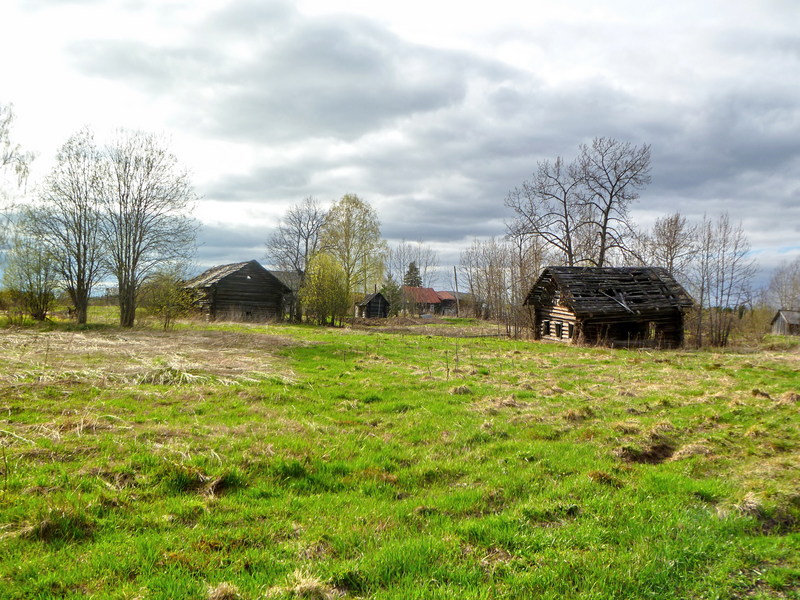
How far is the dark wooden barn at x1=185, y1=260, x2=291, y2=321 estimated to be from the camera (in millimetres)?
39188

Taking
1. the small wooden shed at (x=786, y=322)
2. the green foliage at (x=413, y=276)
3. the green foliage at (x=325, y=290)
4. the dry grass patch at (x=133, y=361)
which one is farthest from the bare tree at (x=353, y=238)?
the small wooden shed at (x=786, y=322)

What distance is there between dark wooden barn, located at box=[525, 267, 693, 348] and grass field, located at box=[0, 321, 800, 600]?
1465 centimetres

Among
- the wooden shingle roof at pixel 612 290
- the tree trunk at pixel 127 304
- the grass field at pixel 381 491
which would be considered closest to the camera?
the grass field at pixel 381 491

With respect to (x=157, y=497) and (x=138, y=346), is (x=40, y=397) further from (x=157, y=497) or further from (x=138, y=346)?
(x=138, y=346)

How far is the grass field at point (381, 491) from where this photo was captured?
3.57 metres

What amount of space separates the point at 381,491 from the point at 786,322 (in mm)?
72973

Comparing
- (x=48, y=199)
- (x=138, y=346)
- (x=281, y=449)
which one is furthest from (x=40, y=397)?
(x=48, y=199)

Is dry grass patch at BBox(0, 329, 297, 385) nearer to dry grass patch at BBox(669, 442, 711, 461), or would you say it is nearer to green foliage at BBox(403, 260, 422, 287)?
dry grass patch at BBox(669, 442, 711, 461)

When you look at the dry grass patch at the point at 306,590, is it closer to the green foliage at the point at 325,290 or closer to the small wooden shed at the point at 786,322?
the green foliage at the point at 325,290

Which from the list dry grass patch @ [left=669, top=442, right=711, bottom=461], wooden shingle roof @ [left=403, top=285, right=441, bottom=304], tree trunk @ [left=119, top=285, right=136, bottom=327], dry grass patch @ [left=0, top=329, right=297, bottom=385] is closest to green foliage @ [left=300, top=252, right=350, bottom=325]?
tree trunk @ [left=119, top=285, right=136, bottom=327]

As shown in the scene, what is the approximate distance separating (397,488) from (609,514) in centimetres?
235

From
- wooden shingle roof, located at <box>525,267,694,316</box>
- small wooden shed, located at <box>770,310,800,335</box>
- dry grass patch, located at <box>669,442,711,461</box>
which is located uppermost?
wooden shingle roof, located at <box>525,267,694,316</box>

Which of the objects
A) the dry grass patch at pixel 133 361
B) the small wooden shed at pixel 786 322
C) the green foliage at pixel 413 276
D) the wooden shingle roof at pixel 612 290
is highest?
the green foliage at pixel 413 276

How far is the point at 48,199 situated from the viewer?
24.9 m
